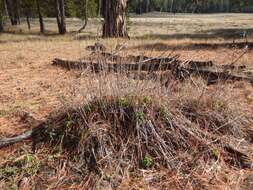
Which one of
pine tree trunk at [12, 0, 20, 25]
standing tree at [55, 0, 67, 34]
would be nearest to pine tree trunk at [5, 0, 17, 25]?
pine tree trunk at [12, 0, 20, 25]

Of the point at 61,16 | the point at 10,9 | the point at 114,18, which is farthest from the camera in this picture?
the point at 10,9

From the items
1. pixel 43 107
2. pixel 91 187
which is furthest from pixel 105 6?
pixel 91 187

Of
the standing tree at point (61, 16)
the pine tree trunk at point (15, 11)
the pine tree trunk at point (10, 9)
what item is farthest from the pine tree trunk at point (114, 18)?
the pine tree trunk at point (10, 9)

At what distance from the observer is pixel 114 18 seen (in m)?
14.7

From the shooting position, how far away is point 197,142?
11.6 ft

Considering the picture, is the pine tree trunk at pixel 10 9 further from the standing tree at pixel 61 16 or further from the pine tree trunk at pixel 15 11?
the standing tree at pixel 61 16

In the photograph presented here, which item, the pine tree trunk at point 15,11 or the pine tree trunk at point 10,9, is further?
the pine tree trunk at point 10,9

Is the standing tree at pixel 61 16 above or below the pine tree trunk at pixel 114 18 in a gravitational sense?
below

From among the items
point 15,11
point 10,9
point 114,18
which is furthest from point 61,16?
point 15,11

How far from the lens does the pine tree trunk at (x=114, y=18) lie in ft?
47.5

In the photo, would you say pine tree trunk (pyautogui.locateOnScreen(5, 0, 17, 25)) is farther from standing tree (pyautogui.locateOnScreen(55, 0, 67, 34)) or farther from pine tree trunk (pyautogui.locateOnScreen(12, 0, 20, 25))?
standing tree (pyautogui.locateOnScreen(55, 0, 67, 34))

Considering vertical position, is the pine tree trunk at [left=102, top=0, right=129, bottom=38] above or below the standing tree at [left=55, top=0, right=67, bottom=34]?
above

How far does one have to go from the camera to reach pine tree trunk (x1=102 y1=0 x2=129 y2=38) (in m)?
14.5

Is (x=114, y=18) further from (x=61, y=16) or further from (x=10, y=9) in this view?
(x=10, y=9)
